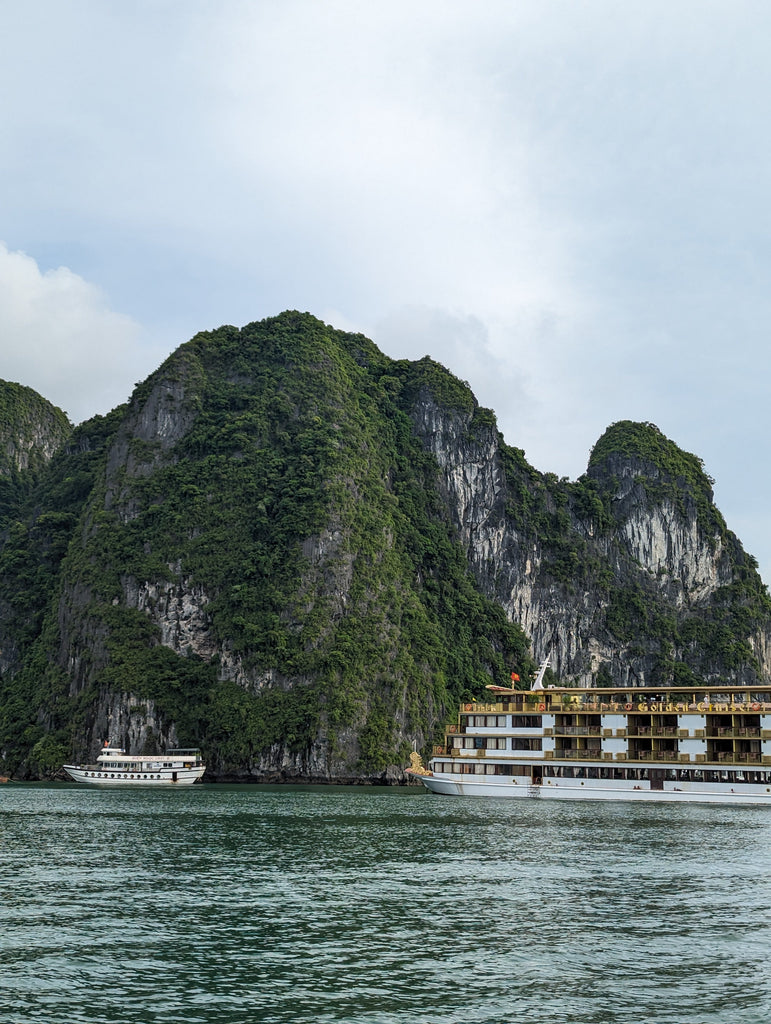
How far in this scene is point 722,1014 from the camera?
17609 mm

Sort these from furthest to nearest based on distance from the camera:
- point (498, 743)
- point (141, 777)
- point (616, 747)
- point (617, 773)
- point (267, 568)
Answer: point (267, 568)
point (141, 777)
point (498, 743)
point (616, 747)
point (617, 773)

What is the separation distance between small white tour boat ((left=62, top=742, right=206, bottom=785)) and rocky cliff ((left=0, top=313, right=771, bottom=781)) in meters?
10.2

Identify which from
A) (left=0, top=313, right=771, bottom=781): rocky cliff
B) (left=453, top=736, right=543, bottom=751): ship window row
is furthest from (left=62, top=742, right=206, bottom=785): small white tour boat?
(left=453, top=736, right=543, bottom=751): ship window row

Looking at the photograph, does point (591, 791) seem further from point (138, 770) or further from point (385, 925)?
point (385, 925)

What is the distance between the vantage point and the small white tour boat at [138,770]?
94.1m

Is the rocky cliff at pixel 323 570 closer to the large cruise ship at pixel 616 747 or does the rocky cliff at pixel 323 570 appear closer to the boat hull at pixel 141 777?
the boat hull at pixel 141 777

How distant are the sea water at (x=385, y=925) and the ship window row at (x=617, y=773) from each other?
66.2 feet

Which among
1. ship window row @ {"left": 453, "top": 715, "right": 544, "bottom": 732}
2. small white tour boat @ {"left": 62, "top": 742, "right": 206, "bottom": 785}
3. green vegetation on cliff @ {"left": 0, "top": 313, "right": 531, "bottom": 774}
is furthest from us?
green vegetation on cliff @ {"left": 0, "top": 313, "right": 531, "bottom": 774}

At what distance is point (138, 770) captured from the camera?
319ft

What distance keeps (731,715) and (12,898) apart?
52.2m

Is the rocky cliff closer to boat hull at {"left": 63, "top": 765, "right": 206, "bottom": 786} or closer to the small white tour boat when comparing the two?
the small white tour boat

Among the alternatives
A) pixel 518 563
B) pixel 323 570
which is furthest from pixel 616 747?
pixel 518 563

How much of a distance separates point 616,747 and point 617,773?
5.98 feet

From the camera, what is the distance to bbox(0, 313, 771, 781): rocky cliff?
367 ft
